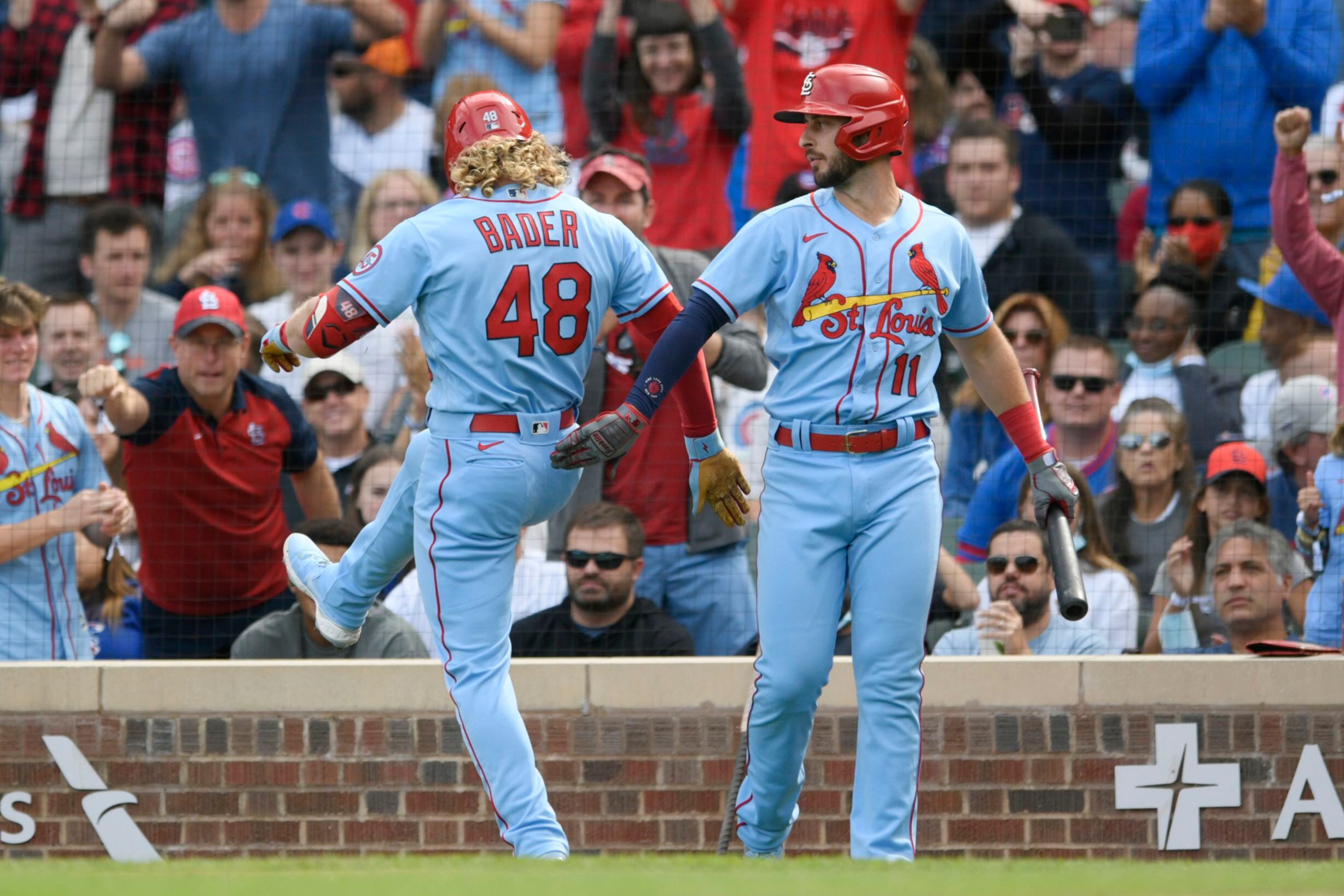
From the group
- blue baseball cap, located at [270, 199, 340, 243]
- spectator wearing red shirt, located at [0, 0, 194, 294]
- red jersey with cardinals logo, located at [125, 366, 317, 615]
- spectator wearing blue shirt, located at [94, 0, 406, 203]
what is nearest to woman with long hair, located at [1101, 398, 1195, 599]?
red jersey with cardinals logo, located at [125, 366, 317, 615]

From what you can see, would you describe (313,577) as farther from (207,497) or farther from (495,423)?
(207,497)

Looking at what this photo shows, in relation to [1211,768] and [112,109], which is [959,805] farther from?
[112,109]

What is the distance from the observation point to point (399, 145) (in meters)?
8.27

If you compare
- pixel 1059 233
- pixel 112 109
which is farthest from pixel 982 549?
pixel 112 109

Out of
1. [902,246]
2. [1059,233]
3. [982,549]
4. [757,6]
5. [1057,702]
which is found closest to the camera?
[902,246]

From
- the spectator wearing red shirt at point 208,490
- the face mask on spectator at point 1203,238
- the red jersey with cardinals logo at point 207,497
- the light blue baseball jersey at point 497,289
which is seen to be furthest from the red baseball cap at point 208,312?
the face mask on spectator at point 1203,238

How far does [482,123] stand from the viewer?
4484mm

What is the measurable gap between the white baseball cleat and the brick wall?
101cm

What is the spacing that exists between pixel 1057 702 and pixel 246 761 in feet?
8.92

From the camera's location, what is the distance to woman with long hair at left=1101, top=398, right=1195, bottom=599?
647cm

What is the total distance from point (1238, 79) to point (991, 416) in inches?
75.2

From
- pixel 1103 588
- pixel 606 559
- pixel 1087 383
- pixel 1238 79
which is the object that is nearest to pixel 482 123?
pixel 606 559

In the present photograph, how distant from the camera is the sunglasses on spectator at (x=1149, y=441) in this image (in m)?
6.54

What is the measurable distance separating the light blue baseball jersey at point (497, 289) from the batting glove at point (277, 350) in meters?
0.22
